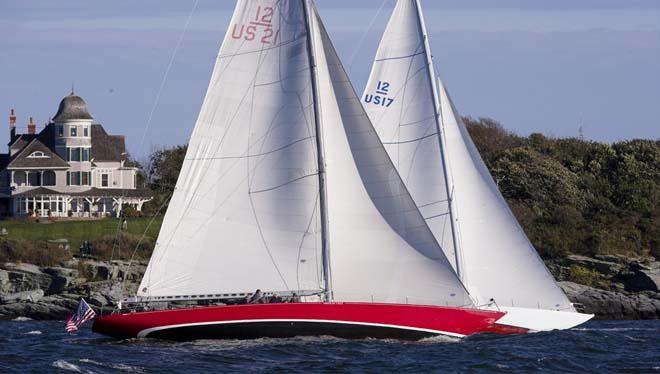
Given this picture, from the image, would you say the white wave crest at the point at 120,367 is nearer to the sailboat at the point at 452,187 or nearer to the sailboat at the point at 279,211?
the sailboat at the point at 279,211

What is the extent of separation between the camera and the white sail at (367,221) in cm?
3372

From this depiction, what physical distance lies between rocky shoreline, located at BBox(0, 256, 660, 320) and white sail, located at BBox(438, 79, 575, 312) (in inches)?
516

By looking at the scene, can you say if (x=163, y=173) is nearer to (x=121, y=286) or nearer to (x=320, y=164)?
(x=121, y=286)

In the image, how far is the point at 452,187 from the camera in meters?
38.9

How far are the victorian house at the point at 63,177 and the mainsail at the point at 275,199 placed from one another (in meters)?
51.8

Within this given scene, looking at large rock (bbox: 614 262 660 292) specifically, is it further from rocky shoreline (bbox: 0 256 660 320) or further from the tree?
the tree

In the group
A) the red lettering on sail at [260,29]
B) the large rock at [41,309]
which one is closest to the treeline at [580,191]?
the large rock at [41,309]

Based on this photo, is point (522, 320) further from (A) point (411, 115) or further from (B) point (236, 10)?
(B) point (236, 10)

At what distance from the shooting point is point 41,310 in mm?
53438

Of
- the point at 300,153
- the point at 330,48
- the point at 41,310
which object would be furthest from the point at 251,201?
the point at 41,310

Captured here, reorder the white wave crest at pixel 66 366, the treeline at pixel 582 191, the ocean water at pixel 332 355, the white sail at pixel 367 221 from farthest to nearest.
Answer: the treeline at pixel 582 191 < the white sail at pixel 367 221 < the ocean water at pixel 332 355 < the white wave crest at pixel 66 366

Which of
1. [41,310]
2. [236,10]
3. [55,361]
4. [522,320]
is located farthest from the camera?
[41,310]

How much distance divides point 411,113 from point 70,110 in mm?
50174

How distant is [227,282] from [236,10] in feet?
22.1
